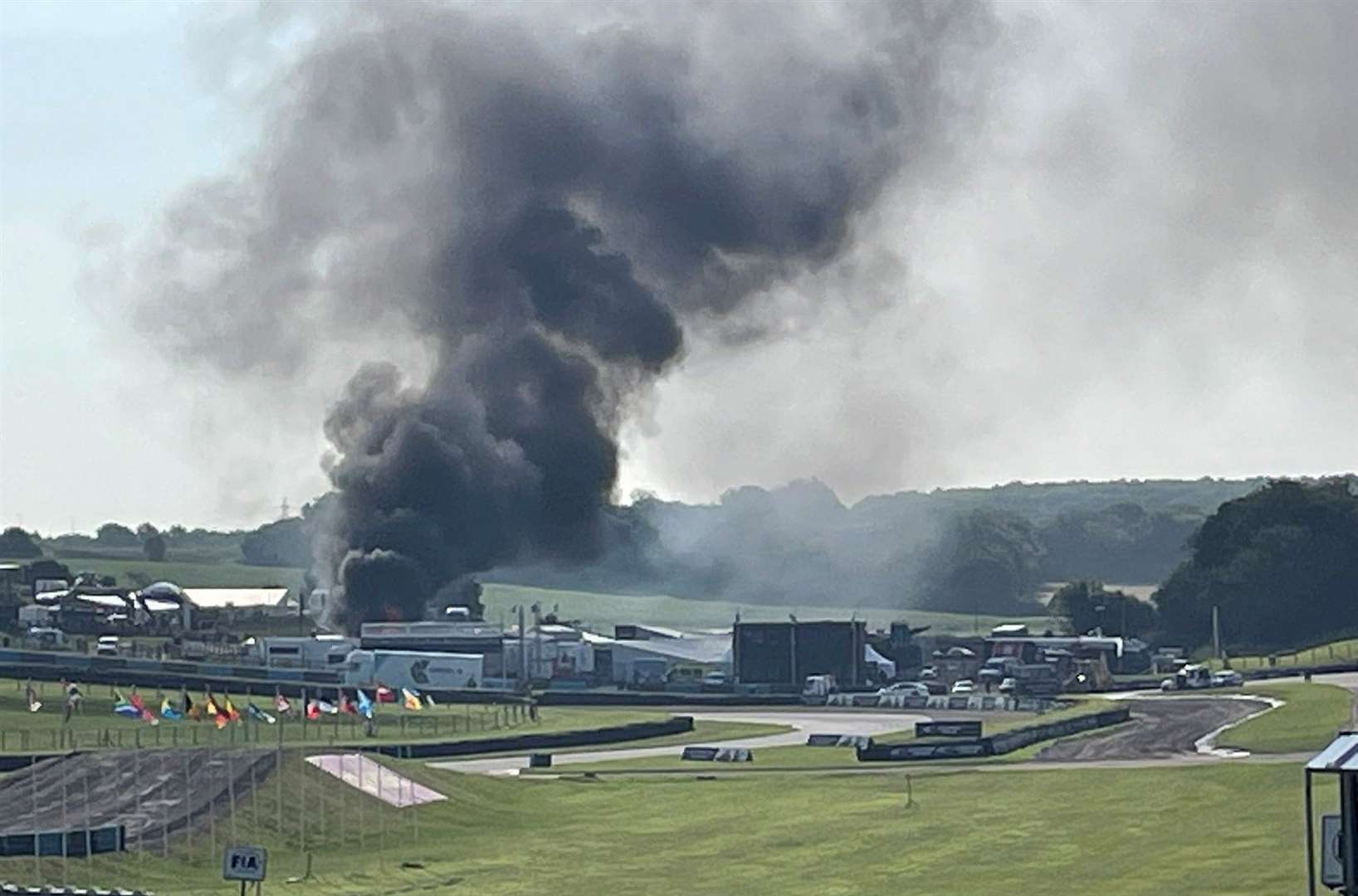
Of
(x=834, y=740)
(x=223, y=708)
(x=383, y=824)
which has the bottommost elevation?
(x=383, y=824)

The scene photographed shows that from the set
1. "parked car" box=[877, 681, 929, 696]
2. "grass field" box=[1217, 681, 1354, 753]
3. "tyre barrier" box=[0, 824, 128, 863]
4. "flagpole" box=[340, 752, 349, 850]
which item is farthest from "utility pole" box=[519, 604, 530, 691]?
"tyre barrier" box=[0, 824, 128, 863]

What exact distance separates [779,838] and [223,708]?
1036 inches

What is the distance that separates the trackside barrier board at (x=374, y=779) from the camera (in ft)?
250

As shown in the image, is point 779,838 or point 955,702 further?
point 955,702

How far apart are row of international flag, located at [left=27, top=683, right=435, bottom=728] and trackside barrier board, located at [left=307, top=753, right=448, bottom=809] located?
16.8 feet

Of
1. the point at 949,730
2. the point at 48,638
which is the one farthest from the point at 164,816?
the point at 48,638

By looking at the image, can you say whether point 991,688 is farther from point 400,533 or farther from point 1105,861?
point 1105,861

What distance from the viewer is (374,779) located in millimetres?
77438

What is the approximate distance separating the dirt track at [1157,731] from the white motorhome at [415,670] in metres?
43.0

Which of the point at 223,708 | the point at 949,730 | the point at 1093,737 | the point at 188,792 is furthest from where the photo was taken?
the point at 949,730

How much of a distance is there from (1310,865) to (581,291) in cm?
16399

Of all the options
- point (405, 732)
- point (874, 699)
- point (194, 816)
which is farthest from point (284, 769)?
point (874, 699)

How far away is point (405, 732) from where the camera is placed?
114812mm

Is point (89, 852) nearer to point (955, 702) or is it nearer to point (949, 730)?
point (949, 730)
